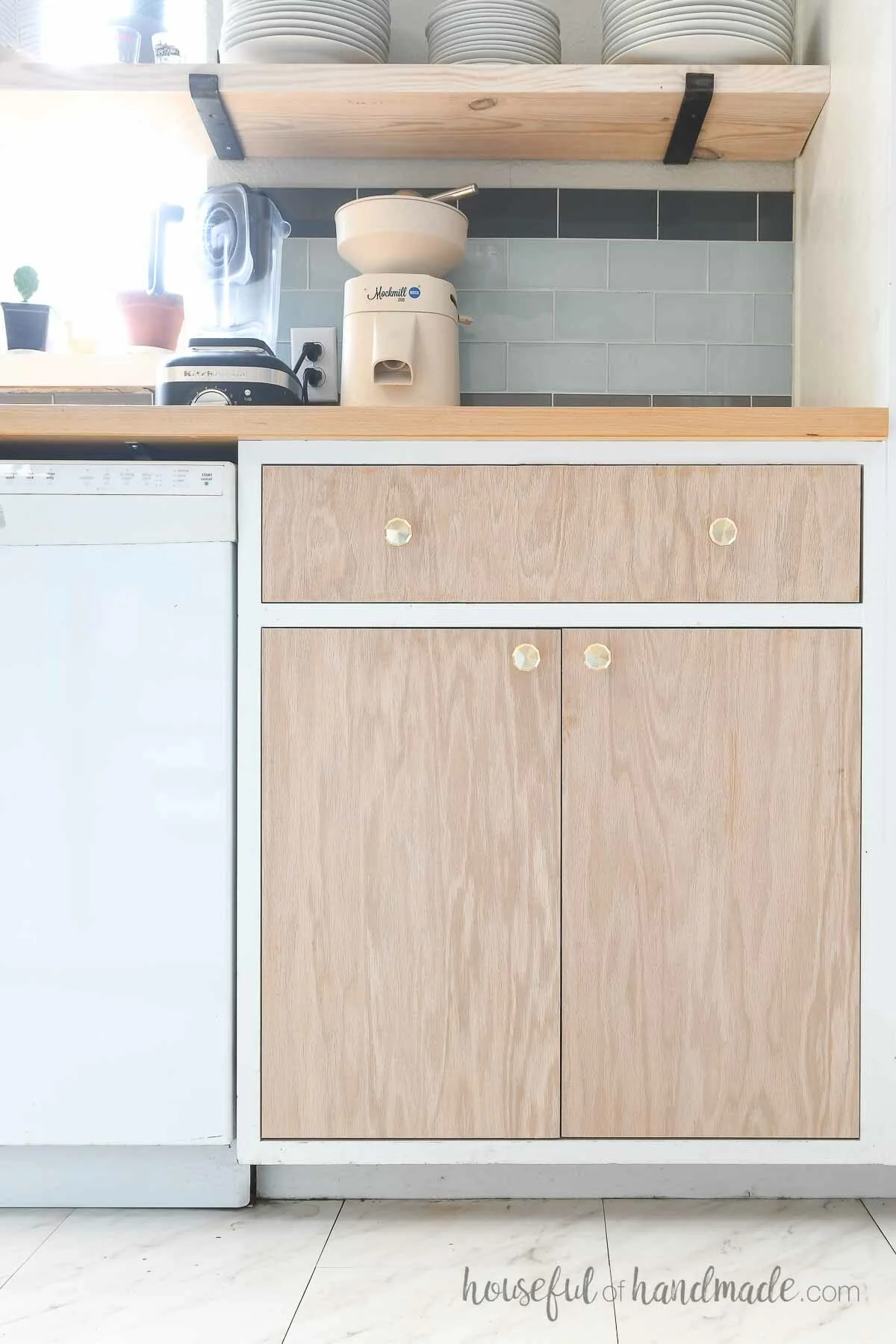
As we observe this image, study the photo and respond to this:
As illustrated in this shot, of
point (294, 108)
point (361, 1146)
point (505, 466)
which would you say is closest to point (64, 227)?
point (294, 108)

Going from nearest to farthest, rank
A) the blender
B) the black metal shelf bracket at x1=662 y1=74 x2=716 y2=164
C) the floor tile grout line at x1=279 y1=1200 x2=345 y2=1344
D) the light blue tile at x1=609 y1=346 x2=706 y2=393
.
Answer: the floor tile grout line at x1=279 y1=1200 x2=345 y2=1344
the black metal shelf bracket at x1=662 y1=74 x2=716 y2=164
the blender
the light blue tile at x1=609 y1=346 x2=706 y2=393

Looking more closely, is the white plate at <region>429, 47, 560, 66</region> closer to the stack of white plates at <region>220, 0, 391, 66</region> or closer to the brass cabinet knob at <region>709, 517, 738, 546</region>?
the stack of white plates at <region>220, 0, 391, 66</region>

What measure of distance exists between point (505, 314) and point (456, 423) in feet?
2.21

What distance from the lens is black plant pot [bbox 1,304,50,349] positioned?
1954mm

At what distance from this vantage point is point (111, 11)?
1959 millimetres

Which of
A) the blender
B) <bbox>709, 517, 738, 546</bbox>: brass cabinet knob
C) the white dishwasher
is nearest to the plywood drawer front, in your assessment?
<bbox>709, 517, 738, 546</bbox>: brass cabinet knob

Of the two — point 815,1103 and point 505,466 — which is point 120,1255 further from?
point 505,466

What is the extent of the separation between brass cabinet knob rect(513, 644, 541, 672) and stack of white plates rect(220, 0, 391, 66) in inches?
41.0

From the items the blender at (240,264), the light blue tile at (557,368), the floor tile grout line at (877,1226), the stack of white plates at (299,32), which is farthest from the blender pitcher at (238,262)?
the floor tile grout line at (877,1226)

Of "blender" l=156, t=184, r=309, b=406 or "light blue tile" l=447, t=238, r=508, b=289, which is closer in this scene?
"blender" l=156, t=184, r=309, b=406

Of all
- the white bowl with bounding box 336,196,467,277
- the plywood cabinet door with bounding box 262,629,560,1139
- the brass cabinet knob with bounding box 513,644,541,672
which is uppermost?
the white bowl with bounding box 336,196,467,277

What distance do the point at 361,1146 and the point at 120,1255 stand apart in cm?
32

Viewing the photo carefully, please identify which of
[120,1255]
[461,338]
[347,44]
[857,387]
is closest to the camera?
[120,1255]

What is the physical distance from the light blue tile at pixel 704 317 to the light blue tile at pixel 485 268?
29 centimetres
